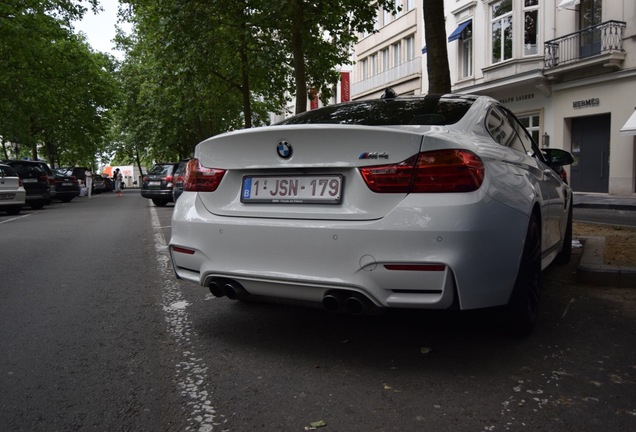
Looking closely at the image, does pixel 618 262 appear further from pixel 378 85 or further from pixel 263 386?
pixel 378 85

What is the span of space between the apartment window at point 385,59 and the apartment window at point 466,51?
819 centimetres

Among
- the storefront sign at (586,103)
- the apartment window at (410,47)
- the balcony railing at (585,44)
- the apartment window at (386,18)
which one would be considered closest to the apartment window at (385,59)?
the apartment window at (386,18)

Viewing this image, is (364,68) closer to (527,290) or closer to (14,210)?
(14,210)

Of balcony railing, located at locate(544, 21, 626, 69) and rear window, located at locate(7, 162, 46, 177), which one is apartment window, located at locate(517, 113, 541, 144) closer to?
balcony railing, located at locate(544, 21, 626, 69)

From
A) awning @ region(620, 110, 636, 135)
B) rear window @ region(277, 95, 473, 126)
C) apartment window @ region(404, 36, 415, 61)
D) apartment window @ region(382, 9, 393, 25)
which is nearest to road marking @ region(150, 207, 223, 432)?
Answer: rear window @ region(277, 95, 473, 126)

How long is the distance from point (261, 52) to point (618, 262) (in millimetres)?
16340

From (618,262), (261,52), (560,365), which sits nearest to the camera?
(560,365)

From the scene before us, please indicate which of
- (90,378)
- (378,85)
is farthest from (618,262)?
(378,85)

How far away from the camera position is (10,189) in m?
18.0

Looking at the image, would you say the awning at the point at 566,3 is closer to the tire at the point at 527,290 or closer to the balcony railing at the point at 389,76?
the balcony railing at the point at 389,76

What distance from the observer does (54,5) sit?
85.3ft

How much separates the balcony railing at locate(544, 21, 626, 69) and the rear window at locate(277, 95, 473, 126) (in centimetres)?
1954

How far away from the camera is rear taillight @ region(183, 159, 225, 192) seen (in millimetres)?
3715

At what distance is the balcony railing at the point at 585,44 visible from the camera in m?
20.7
